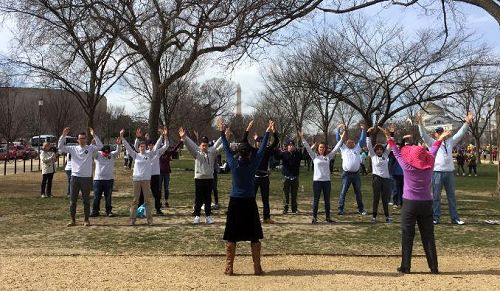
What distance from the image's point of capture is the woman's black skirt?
259 inches

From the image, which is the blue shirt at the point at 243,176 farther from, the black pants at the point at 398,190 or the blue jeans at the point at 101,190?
the black pants at the point at 398,190

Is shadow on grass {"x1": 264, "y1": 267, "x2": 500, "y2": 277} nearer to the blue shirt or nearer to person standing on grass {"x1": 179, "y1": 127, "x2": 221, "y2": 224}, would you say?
the blue shirt

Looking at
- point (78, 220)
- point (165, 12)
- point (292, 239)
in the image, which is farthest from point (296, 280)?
point (165, 12)

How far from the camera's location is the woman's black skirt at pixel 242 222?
21.6 ft

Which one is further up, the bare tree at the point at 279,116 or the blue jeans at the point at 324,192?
the bare tree at the point at 279,116

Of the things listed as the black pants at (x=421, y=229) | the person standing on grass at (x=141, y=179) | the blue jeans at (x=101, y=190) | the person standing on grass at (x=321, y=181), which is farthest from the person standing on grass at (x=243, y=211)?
the blue jeans at (x=101, y=190)

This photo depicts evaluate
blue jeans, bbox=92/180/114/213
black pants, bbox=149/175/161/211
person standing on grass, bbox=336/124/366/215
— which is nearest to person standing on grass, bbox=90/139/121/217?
blue jeans, bbox=92/180/114/213

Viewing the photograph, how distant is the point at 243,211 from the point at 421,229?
2.34 m

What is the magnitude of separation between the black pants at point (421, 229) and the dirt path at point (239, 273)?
0.20 m

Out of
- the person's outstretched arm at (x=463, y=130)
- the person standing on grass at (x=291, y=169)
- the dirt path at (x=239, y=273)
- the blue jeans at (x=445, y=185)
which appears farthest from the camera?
the person standing on grass at (x=291, y=169)

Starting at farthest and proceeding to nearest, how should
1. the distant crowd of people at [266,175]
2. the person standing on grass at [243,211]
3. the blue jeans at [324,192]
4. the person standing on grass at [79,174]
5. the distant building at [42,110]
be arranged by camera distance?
the distant building at [42,110] < the blue jeans at [324,192] < the person standing on grass at [79,174] < the distant crowd of people at [266,175] < the person standing on grass at [243,211]

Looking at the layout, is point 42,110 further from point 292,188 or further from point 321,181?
point 321,181

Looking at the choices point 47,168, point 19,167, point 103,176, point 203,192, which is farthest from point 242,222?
point 19,167

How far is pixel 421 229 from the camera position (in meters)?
6.76
